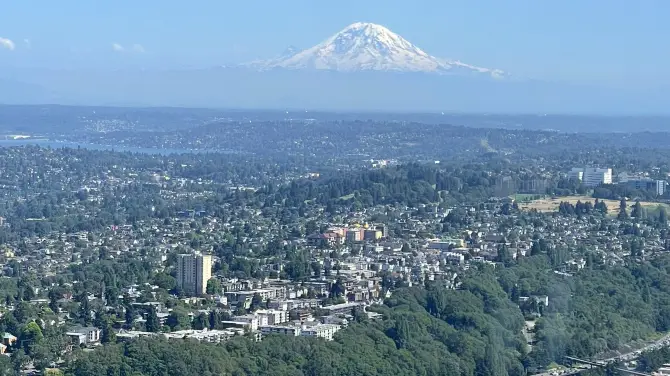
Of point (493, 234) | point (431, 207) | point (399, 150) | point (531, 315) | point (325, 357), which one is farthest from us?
point (399, 150)

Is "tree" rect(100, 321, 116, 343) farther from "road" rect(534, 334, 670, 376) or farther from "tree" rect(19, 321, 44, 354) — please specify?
"road" rect(534, 334, 670, 376)

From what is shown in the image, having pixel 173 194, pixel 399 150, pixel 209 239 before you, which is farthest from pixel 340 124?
pixel 209 239

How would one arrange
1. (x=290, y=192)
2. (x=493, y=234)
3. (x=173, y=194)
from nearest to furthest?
(x=493, y=234) → (x=290, y=192) → (x=173, y=194)

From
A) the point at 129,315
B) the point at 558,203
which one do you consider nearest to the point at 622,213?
the point at 558,203

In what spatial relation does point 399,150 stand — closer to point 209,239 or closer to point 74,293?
point 209,239

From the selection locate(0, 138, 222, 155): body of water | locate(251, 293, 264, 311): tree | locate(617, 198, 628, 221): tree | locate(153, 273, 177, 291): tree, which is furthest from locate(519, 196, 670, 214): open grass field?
locate(0, 138, 222, 155): body of water

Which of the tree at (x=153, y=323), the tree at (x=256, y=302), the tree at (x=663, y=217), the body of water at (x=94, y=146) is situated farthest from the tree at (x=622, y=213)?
the body of water at (x=94, y=146)

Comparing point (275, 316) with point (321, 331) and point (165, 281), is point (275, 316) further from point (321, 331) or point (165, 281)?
point (165, 281)

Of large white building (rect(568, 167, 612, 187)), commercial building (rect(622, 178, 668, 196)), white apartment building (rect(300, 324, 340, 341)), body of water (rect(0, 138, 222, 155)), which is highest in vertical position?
white apartment building (rect(300, 324, 340, 341))
